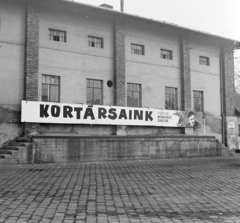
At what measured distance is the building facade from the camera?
61.1 feet

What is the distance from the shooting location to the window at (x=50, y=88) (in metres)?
19.4

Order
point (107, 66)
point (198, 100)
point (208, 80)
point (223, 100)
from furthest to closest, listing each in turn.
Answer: point (223, 100), point (208, 80), point (198, 100), point (107, 66)

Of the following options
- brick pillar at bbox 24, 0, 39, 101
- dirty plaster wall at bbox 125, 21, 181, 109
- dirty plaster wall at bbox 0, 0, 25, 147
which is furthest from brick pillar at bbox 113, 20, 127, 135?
dirty plaster wall at bbox 0, 0, 25, 147

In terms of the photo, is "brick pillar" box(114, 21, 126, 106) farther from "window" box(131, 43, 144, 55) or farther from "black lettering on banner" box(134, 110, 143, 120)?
"window" box(131, 43, 144, 55)

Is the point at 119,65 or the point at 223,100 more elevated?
the point at 119,65

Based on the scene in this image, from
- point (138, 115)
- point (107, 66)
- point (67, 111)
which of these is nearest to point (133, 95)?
point (138, 115)

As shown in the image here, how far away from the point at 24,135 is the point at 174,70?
39.9 ft

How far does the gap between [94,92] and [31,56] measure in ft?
14.9

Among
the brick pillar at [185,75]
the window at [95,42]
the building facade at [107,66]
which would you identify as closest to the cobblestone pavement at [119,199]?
the building facade at [107,66]

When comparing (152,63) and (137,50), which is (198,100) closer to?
(152,63)

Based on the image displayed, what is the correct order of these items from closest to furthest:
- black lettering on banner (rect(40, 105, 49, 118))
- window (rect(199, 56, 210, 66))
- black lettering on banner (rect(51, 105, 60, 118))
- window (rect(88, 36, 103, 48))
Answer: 1. black lettering on banner (rect(40, 105, 49, 118))
2. black lettering on banner (rect(51, 105, 60, 118))
3. window (rect(88, 36, 103, 48))
4. window (rect(199, 56, 210, 66))

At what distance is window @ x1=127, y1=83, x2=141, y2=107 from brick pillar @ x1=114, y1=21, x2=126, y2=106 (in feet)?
1.99

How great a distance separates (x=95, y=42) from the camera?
71.5 ft

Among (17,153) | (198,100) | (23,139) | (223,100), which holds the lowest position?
(17,153)
